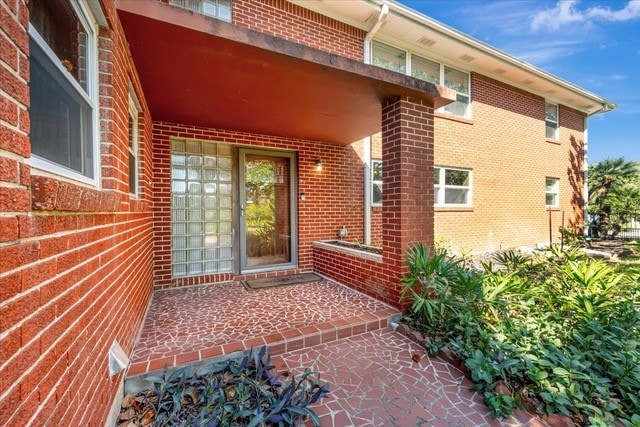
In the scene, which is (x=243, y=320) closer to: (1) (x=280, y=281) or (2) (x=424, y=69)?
(1) (x=280, y=281)

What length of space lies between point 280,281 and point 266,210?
1364 mm

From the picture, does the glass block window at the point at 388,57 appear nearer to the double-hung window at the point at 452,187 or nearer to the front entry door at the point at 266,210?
the double-hung window at the point at 452,187

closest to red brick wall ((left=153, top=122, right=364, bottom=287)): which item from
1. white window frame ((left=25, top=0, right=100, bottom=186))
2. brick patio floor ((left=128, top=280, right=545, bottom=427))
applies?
brick patio floor ((left=128, top=280, right=545, bottom=427))

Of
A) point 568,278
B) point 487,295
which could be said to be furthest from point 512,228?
point 487,295

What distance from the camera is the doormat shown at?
4350mm

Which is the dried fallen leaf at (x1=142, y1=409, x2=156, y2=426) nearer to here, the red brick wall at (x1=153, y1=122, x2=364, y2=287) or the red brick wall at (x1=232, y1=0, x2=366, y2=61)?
the red brick wall at (x1=153, y1=122, x2=364, y2=287)

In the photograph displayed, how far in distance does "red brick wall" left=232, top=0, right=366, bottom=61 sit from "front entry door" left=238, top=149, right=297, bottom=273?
7.58 ft

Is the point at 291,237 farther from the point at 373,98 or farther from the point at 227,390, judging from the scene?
the point at 227,390

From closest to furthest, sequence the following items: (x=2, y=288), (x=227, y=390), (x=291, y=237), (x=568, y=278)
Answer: (x=2, y=288) → (x=227, y=390) → (x=568, y=278) → (x=291, y=237)

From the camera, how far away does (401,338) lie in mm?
2916

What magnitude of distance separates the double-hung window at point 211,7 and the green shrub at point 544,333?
5.13m

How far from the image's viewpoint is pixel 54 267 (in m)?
1.03

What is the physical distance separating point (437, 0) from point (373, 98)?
784 centimetres

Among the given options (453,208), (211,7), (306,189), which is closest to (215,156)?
(306,189)
